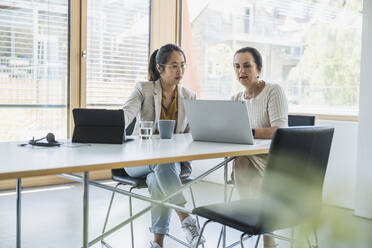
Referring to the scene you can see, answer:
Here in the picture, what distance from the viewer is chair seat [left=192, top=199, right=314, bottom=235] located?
1.45 meters

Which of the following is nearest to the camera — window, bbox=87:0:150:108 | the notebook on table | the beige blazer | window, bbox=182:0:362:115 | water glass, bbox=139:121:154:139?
the notebook on table

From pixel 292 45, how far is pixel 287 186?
3.29 metres

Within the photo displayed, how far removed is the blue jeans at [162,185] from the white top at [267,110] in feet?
1.47

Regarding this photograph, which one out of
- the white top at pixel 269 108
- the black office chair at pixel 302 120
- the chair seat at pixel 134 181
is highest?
the white top at pixel 269 108

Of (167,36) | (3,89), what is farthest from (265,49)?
(3,89)

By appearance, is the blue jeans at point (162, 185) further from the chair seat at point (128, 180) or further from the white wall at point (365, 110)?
the white wall at point (365, 110)

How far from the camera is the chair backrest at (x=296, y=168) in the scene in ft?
4.58

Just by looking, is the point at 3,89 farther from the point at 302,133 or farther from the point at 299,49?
the point at 302,133

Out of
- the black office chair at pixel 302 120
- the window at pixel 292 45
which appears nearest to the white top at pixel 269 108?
the black office chair at pixel 302 120

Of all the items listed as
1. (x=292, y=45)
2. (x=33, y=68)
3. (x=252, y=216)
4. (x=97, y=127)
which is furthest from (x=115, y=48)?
(x=252, y=216)

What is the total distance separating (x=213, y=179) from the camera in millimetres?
4719

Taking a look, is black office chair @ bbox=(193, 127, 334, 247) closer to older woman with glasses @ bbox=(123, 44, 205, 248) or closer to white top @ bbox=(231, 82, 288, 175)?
white top @ bbox=(231, 82, 288, 175)

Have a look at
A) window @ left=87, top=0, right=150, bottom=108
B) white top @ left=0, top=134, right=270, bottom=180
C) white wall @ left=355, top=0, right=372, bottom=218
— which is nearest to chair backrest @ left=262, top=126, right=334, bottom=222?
white top @ left=0, top=134, right=270, bottom=180

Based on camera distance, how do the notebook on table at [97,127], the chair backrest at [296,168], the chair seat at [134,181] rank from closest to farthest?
the chair backrest at [296,168] → the notebook on table at [97,127] → the chair seat at [134,181]
